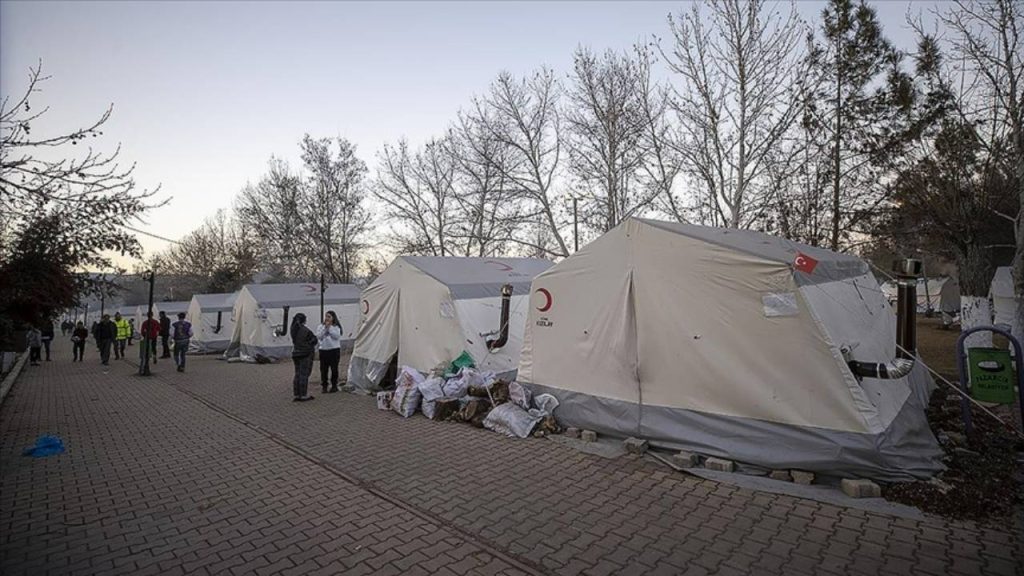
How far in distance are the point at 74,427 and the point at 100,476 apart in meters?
3.53

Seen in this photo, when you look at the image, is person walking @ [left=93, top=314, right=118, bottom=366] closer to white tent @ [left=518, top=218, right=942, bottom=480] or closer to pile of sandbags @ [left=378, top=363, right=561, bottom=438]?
pile of sandbags @ [left=378, top=363, right=561, bottom=438]

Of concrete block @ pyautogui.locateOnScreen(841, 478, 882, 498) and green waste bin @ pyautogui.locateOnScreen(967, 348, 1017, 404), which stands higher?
green waste bin @ pyautogui.locateOnScreen(967, 348, 1017, 404)

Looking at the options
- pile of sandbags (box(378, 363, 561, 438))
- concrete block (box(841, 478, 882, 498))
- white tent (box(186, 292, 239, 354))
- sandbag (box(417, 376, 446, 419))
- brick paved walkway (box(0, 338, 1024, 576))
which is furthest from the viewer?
white tent (box(186, 292, 239, 354))

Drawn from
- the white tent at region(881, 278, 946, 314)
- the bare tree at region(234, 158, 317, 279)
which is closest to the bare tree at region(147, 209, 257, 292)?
the bare tree at region(234, 158, 317, 279)

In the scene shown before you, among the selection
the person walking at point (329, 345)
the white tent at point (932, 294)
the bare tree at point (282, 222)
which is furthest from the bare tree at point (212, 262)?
the white tent at point (932, 294)

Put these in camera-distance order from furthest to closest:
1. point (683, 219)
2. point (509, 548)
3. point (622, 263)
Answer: point (683, 219)
point (622, 263)
point (509, 548)

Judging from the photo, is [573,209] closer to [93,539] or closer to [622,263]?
[622,263]

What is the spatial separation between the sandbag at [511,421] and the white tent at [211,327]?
814 inches

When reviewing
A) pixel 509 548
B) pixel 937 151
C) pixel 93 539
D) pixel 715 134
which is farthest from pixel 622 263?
pixel 937 151

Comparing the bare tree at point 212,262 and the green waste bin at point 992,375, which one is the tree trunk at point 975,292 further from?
the bare tree at point 212,262

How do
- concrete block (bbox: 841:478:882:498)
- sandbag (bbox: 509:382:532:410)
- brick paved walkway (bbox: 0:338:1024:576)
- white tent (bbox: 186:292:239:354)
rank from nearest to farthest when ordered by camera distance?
brick paved walkway (bbox: 0:338:1024:576) → concrete block (bbox: 841:478:882:498) → sandbag (bbox: 509:382:532:410) → white tent (bbox: 186:292:239:354)

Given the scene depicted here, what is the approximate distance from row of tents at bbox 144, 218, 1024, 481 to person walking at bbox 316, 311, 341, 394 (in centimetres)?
504

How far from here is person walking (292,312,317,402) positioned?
951 cm

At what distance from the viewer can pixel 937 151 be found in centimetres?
1105
